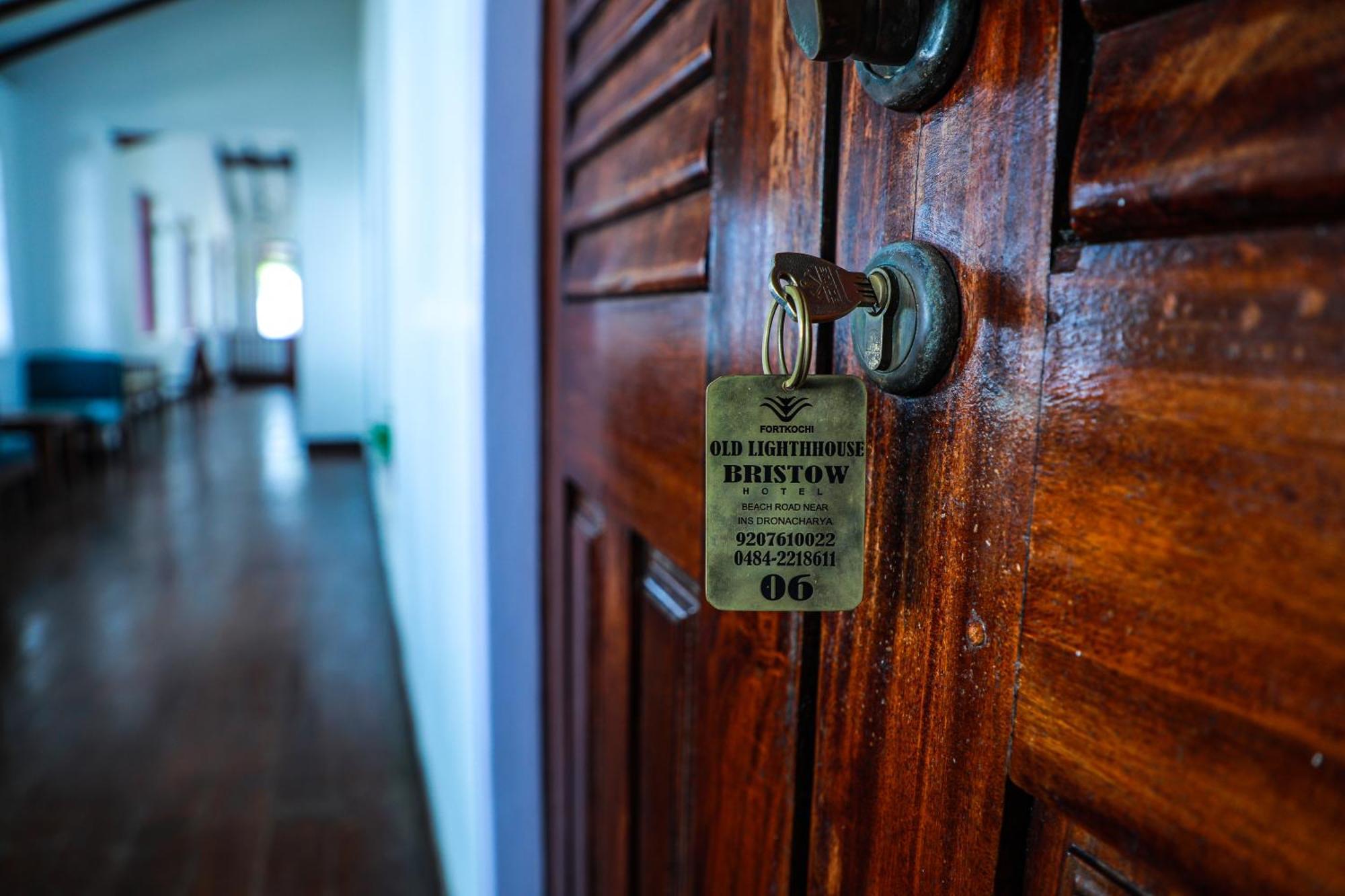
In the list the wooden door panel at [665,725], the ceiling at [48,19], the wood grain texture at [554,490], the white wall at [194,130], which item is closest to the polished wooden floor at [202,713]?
the wood grain texture at [554,490]

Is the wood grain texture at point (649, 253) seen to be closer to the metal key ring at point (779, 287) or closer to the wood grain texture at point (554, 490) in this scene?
the wood grain texture at point (554, 490)

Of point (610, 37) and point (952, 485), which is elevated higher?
point (610, 37)

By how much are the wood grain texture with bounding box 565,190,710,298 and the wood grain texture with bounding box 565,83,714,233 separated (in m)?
0.01

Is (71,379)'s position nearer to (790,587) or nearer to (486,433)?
(486,433)

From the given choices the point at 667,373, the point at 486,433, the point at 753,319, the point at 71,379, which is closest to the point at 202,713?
the point at 486,433

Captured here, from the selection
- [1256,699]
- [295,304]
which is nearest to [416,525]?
[1256,699]

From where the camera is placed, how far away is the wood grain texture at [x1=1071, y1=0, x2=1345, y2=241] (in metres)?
0.19

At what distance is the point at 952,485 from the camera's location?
0.32m

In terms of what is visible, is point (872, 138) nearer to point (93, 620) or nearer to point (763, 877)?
point (763, 877)

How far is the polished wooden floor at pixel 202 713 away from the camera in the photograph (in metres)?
1.78

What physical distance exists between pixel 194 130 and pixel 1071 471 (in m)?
8.37

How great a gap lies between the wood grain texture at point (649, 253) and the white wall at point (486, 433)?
19 cm

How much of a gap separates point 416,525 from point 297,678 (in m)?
0.89

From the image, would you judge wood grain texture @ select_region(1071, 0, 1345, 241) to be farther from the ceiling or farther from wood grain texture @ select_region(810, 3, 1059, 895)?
the ceiling
